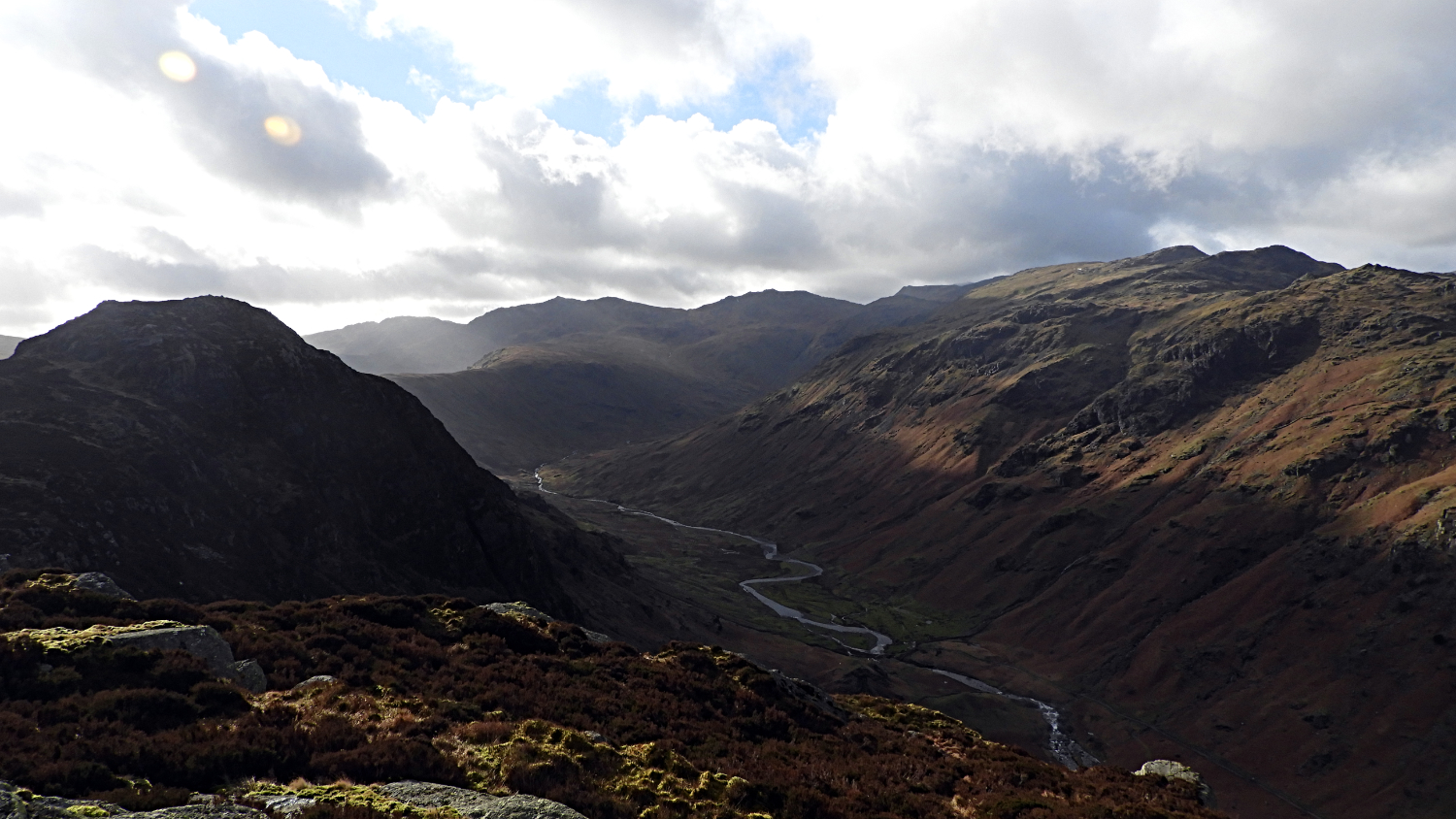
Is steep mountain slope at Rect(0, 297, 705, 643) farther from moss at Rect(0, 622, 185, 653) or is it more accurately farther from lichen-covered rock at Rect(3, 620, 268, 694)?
lichen-covered rock at Rect(3, 620, 268, 694)

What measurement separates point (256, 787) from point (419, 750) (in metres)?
4.25

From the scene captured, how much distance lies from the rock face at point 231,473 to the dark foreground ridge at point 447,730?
103 ft

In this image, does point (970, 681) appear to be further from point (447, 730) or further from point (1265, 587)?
point (447, 730)

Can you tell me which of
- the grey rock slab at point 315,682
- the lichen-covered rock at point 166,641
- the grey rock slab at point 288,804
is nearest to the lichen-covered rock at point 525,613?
the grey rock slab at point 315,682

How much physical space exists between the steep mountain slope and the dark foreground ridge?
32080 millimetres

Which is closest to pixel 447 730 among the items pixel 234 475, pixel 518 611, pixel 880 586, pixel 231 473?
pixel 518 611

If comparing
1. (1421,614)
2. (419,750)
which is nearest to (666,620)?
(419,750)

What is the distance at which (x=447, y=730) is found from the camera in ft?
81.1

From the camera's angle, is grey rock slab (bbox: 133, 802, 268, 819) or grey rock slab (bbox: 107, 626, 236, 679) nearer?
grey rock slab (bbox: 133, 802, 268, 819)

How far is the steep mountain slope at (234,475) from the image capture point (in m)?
61.1

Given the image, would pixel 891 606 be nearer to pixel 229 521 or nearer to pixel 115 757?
pixel 229 521

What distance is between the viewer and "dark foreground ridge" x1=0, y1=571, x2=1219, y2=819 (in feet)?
63.9

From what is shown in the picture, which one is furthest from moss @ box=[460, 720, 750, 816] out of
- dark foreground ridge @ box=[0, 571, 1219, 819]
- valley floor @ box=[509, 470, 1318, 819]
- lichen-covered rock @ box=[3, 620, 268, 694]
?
valley floor @ box=[509, 470, 1318, 819]

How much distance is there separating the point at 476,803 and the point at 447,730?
251 inches
